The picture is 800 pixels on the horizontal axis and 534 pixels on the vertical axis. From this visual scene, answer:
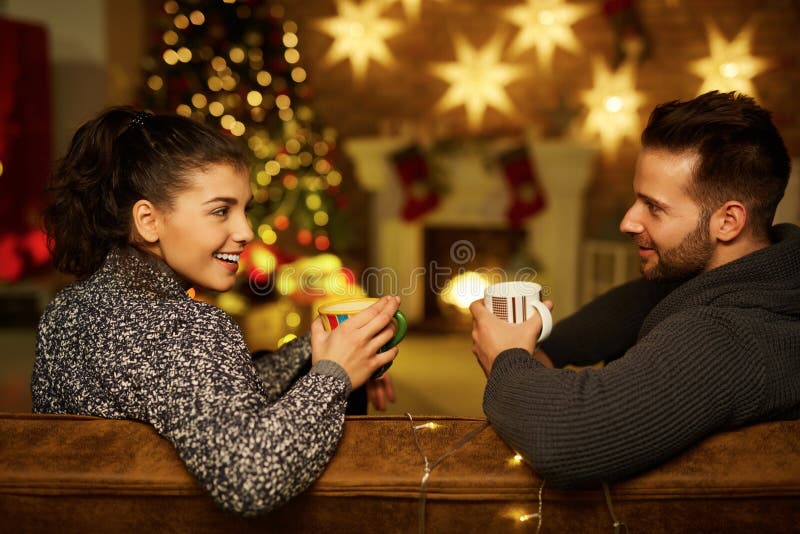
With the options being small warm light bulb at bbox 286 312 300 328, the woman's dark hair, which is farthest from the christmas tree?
the woman's dark hair

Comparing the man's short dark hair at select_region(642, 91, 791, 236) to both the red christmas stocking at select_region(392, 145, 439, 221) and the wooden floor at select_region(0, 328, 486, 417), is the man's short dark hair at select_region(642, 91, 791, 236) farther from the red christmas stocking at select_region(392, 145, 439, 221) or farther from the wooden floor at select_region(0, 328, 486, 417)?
the red christmas stocking at select_region(392, 145, 439, 221)

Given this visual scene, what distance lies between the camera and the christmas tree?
13.0ft

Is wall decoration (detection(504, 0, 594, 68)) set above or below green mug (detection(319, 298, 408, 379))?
above

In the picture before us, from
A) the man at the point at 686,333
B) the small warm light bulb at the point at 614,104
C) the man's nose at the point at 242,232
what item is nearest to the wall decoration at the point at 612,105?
the small warm light bulb at the point at 614,104

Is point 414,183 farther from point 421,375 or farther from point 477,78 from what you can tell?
point 421,375

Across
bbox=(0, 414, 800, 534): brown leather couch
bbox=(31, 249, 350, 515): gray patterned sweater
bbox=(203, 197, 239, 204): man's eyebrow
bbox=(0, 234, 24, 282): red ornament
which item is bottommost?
bbox=(0, 234, 24, 282): red ornament

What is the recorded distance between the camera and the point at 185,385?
0.94m

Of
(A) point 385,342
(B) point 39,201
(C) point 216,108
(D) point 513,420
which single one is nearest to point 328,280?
(C) point 216,108

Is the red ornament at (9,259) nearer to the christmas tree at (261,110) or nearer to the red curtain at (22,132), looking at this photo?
the red curtain at (22,132)

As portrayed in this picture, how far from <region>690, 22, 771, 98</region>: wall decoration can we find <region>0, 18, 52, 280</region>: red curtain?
461cm

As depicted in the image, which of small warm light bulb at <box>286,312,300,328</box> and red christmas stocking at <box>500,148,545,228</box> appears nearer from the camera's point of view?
small warm light bulb at <box>286,312,300,328</box>

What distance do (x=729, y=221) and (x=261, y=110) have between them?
3.32 m

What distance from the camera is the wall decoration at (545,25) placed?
15.3 feet

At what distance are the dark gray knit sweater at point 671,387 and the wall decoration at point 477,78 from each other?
12.7 ft
